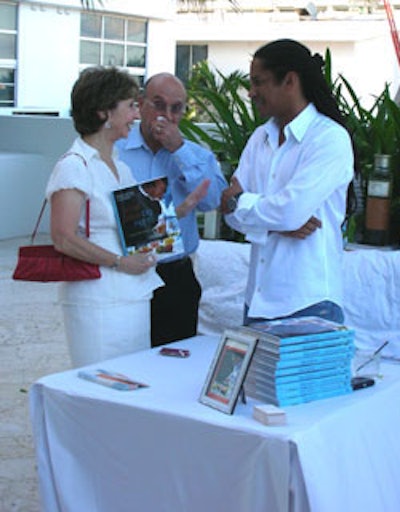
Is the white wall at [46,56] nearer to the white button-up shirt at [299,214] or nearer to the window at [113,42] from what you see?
the window at [113,42]

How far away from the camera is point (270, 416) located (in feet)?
7.75

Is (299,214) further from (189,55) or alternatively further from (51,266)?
(189,55)

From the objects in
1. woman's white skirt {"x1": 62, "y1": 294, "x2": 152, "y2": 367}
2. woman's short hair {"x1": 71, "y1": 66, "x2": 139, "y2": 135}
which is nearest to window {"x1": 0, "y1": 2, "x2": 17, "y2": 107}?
woman's short hair {"x1": 71, "y1": 66, "x2": 139, "y2": 135}

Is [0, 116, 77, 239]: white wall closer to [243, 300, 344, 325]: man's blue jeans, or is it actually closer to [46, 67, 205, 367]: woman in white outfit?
[46, 67, 205, 367]: woman in white outfit

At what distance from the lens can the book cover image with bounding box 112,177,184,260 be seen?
3080 millimetres

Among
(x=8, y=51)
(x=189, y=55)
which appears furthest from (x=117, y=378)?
(x=189, y=55)

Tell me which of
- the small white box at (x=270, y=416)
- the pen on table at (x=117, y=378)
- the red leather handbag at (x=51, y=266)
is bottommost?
the pen on table at (x=117, y=378)

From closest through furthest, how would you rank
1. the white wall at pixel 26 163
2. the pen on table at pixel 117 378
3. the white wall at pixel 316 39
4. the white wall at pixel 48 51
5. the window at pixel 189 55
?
the pen on table at pixel 117 378 < the white wall at pixel 26 163 < the white wall at pixel 48 51 < the white wall at pixel 316 39 < the window at pixel 189 55

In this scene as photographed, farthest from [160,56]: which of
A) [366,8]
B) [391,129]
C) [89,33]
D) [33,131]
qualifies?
[391,129]

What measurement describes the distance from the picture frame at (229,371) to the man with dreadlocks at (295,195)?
36cm

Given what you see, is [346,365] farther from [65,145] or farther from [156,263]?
[65,145]

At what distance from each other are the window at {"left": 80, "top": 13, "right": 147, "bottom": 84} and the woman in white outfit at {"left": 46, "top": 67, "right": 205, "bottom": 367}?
1988 cm

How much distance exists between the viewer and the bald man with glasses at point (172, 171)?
325 cm

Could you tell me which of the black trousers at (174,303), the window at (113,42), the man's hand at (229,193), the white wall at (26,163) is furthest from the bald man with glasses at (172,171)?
the window at (113,42)
